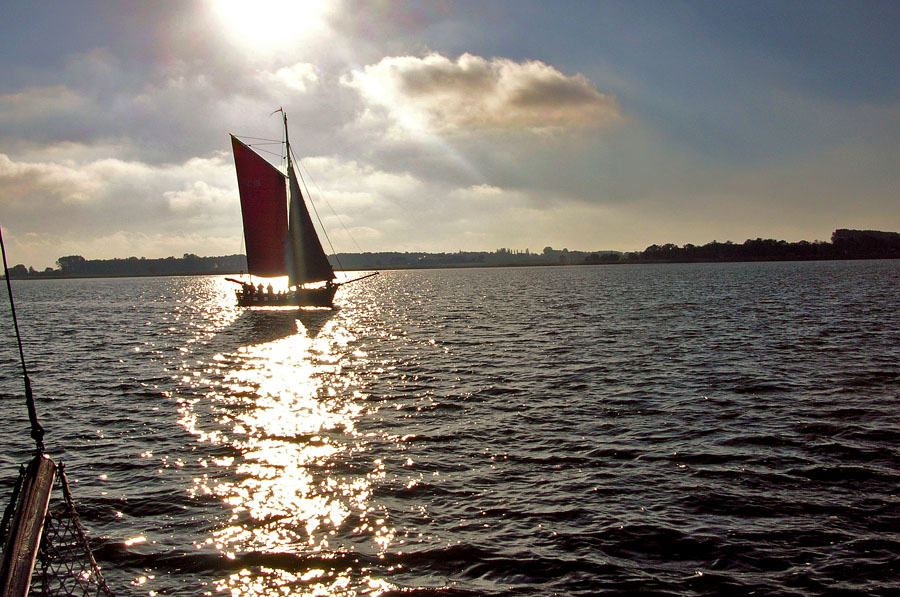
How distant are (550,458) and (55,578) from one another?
940 centimetres

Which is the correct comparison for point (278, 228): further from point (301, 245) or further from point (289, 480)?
point (289, 480)

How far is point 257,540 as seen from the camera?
10.0m

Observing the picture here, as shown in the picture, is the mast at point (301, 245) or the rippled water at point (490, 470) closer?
the rippled water at point (490, 470)

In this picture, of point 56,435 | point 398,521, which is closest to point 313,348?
point 56,435

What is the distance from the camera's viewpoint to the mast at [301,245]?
66.2 meters

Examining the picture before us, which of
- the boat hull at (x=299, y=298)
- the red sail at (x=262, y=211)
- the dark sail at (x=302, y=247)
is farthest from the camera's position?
the boat hull at (x=299, y=298)

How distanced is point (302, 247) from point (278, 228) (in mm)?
3447

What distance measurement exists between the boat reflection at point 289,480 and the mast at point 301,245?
40.6 metres

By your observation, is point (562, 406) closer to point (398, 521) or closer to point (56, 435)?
point (398, 521)

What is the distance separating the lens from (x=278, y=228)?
6750 centimetres

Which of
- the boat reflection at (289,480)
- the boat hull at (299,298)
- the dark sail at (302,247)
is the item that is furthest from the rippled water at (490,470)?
Answer: the boat hull at (299,298)

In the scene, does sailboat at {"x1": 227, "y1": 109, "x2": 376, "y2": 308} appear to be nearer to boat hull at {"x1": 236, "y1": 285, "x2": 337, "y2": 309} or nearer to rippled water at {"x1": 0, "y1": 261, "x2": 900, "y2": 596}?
boat hull at {"x1": 236, "y1": 285, "x2": 337, "y2": 309}

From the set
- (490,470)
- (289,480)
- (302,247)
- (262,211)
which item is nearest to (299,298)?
(302,247)

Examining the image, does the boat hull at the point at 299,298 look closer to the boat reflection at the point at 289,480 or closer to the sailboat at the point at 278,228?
the sailboat at the point at 278,228
